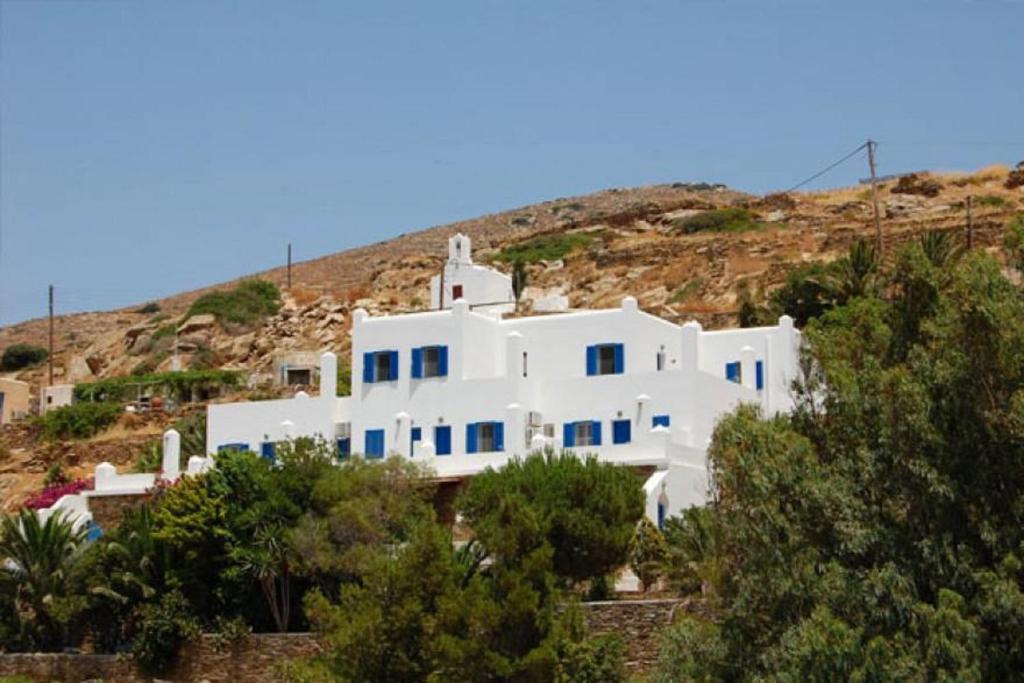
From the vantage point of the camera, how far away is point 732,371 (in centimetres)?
4638

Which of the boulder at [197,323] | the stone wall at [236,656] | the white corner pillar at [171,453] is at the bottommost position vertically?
the stone wall at [236,656]

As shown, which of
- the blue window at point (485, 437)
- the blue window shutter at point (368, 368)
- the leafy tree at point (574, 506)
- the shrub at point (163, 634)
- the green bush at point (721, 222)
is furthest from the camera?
the green bush at point (721, 222)

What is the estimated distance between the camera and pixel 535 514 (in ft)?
105

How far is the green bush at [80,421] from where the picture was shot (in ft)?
197

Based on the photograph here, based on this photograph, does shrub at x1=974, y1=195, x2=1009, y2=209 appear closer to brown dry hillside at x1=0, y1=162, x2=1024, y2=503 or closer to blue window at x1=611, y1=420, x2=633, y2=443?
brown dry hillside at x1=0, y1=162, x2=1024, y2=503

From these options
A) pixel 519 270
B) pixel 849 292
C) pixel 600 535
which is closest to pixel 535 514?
pixel 600 535

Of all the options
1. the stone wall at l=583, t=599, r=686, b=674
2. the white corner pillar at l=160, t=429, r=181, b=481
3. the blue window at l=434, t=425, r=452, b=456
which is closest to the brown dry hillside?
the white corner pillar at l=160, t=429, r=181, b=481

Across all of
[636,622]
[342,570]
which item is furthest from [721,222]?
[636,622]

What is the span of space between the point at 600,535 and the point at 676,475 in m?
6.89

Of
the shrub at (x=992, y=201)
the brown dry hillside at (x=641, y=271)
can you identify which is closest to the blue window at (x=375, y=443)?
the brown dry hillside at (x=641, y=271)

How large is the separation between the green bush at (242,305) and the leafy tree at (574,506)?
46.6m

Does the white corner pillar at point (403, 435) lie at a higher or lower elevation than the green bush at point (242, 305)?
lower

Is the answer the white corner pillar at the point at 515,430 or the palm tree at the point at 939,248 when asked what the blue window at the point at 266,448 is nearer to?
the white corner pillar at the point at 515,430

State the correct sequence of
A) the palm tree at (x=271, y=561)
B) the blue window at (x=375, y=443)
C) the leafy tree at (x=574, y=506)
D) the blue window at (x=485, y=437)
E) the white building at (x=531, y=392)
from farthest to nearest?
the blue window at (x=375, y=443)
the blue window at (x=485, y=437)
the white building at (x=531, y=392)
the palm tree at (x=271, y=561)
the leafy tree at (x=574, y=506)
